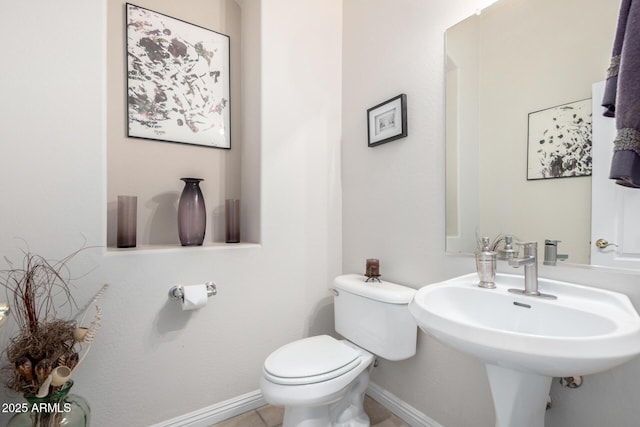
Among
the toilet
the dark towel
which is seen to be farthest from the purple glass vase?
the dark towel

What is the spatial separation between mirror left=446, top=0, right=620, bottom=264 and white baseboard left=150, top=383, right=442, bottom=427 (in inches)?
34.0

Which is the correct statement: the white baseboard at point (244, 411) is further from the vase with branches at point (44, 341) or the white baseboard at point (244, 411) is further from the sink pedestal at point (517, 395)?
the sink pedestal at point (517, 395)

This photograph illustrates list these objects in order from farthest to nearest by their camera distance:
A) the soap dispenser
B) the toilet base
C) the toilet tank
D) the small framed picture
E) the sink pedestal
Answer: the small framed picture < the toilet tank < the toilet base < the soap dispenser < the sink pedestal

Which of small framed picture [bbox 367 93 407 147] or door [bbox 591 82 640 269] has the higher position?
small framed picture [bbox 367 93 407 147]

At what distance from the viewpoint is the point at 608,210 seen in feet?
2.97

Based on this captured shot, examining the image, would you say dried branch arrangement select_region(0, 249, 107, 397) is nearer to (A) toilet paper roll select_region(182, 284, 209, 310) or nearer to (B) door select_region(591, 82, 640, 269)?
(A) toilet paper roll select_region(182, 284, 209, 310)

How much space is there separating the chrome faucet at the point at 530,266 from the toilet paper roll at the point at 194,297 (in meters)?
1.24

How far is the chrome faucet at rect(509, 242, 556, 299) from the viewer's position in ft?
3.19

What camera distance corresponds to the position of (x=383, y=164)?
5.35ft

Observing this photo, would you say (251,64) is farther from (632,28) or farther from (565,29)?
(632,28)

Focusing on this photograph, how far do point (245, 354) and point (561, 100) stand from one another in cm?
175

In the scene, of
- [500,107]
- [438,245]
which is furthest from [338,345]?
[500,107]

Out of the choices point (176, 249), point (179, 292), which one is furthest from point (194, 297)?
point (176, 249)

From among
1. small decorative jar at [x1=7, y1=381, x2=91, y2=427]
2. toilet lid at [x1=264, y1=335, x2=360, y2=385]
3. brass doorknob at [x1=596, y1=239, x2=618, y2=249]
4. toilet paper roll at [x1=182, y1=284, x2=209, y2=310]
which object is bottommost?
small decorative jar at [x1=7, y1=381, x2=91, y2=427]
